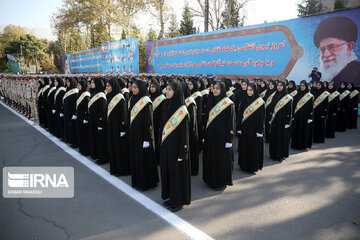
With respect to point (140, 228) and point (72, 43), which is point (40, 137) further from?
point (72, 43)

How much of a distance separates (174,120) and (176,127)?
0.36 ft

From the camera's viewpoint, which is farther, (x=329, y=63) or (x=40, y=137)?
(x=329, y=63)

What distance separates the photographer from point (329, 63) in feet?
34.0

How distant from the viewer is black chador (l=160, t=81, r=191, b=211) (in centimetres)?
370

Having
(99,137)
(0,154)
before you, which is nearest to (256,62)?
(99,137)

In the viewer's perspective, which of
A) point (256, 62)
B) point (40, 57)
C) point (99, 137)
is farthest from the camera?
point (40, 57)

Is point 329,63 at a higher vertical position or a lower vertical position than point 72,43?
lower

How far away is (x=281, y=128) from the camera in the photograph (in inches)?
238

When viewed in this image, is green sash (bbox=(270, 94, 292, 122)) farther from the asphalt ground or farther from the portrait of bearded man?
the portrait of bearded man

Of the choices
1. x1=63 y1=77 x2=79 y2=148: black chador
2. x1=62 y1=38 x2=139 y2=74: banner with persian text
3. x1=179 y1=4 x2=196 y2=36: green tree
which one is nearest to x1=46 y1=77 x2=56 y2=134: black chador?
x1=63 y1=77 x2=79 y2=148: black chador

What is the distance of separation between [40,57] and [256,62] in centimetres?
5844

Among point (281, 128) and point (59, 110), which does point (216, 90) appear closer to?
point (281, 128)

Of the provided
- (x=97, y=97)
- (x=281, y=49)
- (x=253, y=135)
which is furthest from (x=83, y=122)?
(x=281, y=49)

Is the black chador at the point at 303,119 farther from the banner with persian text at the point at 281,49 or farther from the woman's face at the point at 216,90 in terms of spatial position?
the banner with persian text at the point at 281,49
